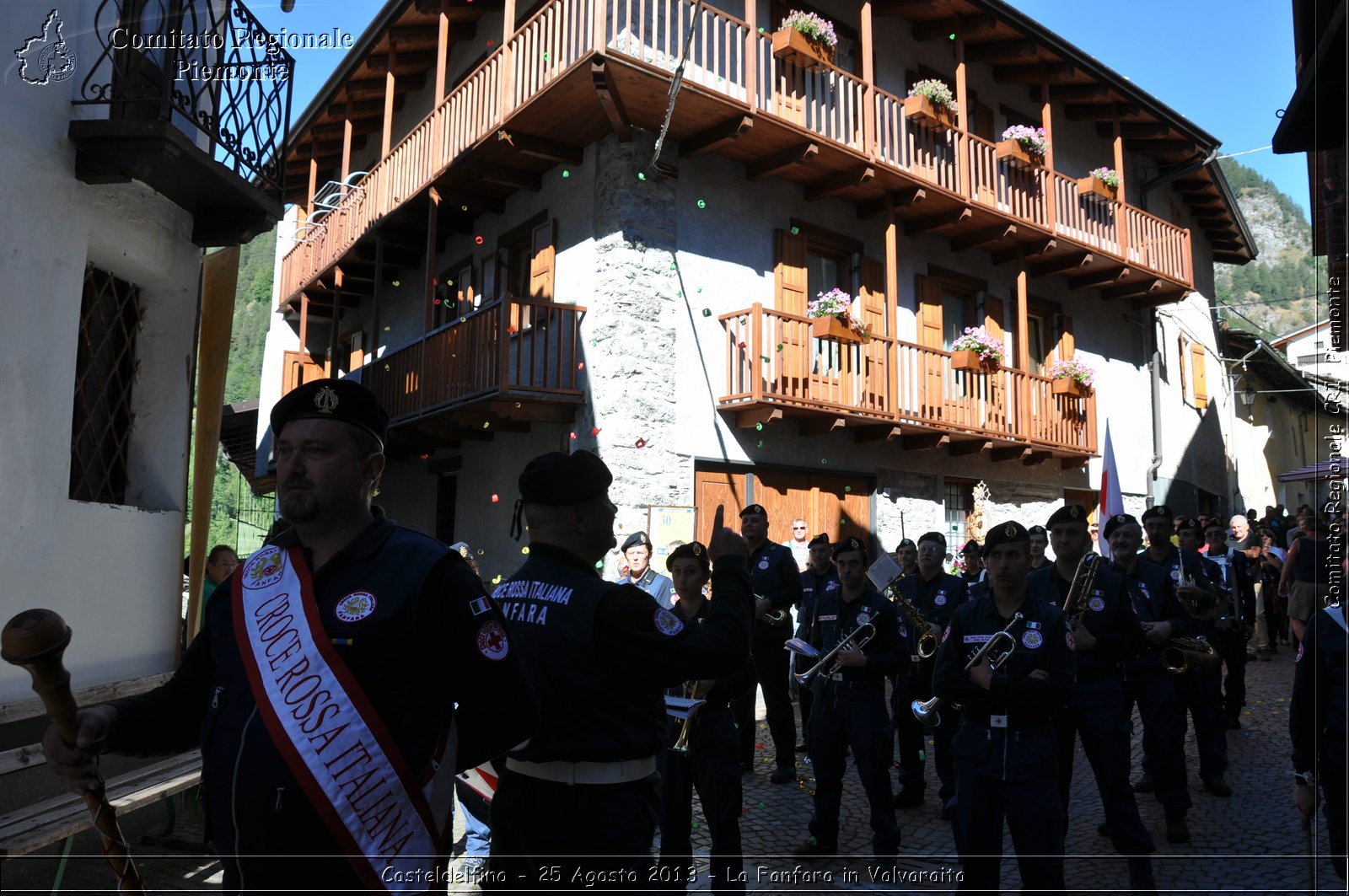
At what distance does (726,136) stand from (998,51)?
791cm

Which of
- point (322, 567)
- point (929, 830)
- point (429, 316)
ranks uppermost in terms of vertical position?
point (429, 316)

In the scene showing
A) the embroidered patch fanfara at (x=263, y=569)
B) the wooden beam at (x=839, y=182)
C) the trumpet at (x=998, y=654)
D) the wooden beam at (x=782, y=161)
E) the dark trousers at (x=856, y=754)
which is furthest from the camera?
the wooden beam at (x=839, y=182)

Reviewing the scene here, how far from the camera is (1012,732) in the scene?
4293 mm

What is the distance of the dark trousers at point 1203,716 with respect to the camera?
24.0 feet

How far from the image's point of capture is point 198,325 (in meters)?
7.69

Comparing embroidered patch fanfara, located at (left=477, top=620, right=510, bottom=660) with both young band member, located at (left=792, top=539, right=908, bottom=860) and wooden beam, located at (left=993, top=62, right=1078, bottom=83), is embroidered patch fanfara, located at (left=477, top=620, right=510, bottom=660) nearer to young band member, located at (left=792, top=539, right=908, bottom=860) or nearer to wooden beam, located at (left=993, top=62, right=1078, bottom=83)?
young band member, located at (left=792, top=539, right=908, bottom=860)

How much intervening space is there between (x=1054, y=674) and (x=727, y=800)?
5.85ft

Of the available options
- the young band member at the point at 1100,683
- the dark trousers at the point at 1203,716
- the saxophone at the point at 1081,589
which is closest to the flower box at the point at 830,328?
the dark trousers at the point at 1203,716

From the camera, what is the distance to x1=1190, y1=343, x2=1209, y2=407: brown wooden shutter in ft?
74.8

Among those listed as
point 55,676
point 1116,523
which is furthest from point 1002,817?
point 55,676

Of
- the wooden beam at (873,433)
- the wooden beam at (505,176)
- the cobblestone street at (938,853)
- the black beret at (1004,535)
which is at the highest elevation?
the wooden beam at (505,176)

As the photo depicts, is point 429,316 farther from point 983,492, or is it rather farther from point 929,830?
point 929,830

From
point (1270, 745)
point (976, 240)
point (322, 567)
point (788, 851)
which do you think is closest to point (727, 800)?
point (788, 851)

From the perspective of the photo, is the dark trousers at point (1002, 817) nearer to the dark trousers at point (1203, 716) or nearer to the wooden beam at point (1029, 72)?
the dark trousers at point (1203, 716)
